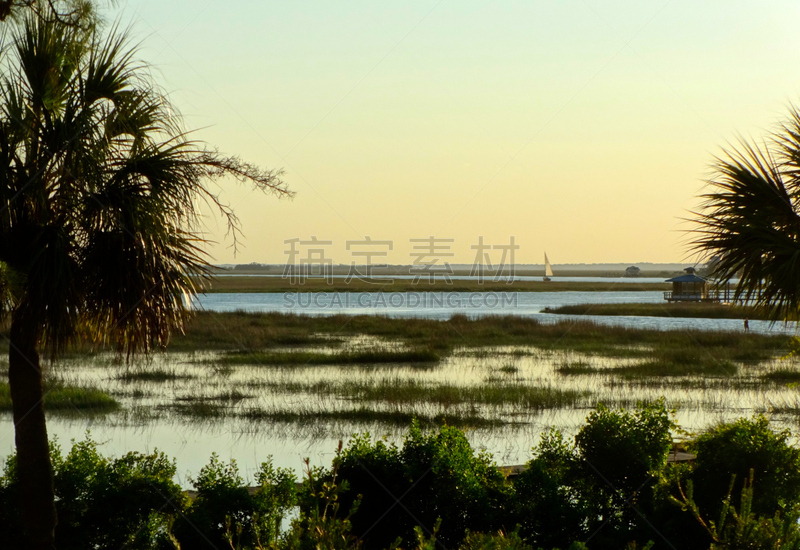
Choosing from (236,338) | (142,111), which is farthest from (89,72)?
(236,338)

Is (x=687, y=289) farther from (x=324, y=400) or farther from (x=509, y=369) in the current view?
(x=324, y=400)

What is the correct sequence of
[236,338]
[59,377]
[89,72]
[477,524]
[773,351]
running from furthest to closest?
[236,338], [773,351], [59,377], [477,524], [89,72]

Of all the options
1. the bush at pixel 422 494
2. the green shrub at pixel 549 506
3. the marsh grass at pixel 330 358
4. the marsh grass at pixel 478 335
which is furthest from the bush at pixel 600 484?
the marsh grass at pixel 478 335

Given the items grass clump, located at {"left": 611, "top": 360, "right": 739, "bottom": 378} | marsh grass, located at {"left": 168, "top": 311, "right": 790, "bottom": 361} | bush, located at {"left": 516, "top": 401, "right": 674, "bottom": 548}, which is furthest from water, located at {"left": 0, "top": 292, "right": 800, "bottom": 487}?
bush, located at {"left": 516, "top": 401, "right": 674, "bottom": 548}

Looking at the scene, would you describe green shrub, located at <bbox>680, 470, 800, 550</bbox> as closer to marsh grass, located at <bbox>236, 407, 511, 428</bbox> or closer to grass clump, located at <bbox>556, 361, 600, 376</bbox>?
marsh grass, located at <bbox>236, 407, 511, 428</bbox>

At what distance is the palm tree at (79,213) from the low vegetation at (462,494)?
64cm

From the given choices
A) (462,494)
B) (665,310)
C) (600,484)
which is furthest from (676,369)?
(665,310)

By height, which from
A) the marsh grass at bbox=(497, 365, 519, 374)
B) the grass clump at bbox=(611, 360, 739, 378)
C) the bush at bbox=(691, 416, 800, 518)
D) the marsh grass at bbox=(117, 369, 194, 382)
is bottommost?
the marsh grass at bbox=(117, 369, 194, 382)

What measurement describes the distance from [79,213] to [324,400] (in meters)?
13.1

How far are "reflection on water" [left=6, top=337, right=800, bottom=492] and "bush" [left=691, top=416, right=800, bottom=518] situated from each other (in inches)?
183

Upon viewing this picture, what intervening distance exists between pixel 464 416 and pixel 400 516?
9.59 metres

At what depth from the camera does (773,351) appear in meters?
30.7

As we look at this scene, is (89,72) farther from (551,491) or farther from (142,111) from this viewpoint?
(551,491)

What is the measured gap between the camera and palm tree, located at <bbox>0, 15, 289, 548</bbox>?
611cm
